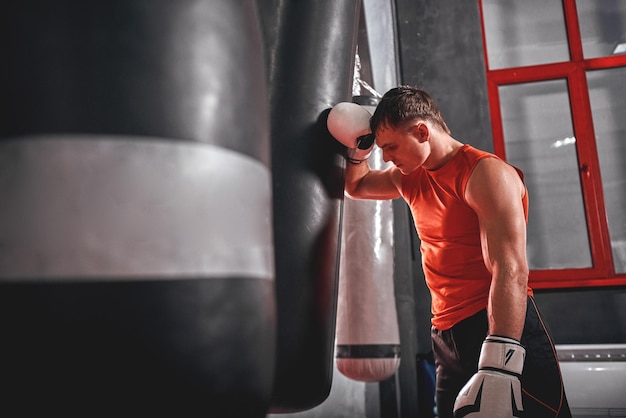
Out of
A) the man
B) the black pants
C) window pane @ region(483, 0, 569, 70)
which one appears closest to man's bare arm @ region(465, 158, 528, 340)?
the man

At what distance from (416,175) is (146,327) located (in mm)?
1139

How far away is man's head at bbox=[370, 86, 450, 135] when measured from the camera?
4.14ft

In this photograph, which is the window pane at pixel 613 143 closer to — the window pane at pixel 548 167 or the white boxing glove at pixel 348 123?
the window pane at pixel 548 167

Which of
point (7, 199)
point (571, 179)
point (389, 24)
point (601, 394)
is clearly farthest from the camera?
point (571, 179)

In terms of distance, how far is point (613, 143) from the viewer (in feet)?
11.2

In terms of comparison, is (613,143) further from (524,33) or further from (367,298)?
(367,298)

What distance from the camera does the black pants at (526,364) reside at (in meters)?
1.20

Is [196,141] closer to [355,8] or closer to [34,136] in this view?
[34,136]

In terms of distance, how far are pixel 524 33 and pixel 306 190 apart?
3.22 metres

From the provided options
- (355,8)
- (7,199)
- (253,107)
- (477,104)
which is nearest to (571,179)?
(477,104)

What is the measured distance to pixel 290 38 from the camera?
1.08m

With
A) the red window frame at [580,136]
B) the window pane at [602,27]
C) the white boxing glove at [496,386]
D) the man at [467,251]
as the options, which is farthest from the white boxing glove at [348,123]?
the window pane at [602,27]

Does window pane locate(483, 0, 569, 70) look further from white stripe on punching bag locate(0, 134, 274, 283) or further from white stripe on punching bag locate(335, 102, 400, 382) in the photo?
white stripe on punching bag locate(0, 134, 274, 283)

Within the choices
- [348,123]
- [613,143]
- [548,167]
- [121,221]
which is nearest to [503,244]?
[348,123]
